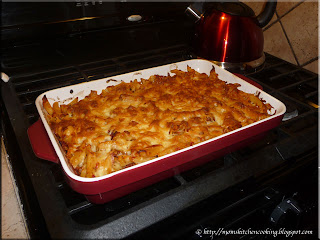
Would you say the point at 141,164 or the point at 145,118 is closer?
the point at 141,164

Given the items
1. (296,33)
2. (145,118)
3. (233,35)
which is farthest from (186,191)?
(296,33)

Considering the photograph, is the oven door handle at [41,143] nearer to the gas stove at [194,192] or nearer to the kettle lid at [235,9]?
the gas stove at [194,192]

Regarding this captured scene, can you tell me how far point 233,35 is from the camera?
3.34 feet

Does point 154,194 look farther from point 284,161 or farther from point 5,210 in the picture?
point 5,210

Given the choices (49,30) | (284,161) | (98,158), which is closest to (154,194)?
(98,158)

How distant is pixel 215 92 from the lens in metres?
0.88

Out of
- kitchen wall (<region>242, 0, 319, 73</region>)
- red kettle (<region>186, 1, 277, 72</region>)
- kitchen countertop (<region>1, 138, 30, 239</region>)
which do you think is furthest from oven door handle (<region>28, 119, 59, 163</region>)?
kitchen wall (<region>242, 0, 319, 73</region>)

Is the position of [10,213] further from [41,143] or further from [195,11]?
[195,11]

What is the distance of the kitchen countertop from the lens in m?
0.77

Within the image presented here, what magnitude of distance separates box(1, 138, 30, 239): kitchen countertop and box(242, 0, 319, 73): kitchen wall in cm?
121

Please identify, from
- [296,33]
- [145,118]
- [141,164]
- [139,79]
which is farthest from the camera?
[296,33]

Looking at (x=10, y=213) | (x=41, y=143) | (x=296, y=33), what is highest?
(x=296, y=33)

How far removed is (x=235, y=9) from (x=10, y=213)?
1046 mm

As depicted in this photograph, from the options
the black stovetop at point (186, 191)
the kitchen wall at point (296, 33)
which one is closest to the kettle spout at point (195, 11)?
the kitchen wall at point (296, 33)
